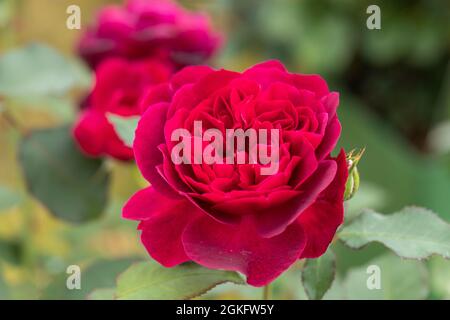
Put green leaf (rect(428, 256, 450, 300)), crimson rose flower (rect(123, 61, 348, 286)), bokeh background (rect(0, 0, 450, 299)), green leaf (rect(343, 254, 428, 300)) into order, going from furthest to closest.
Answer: green leaf (rect(428, 256, 450, 300)) → bokeh background (rect(0, 0, 450, 299)) → green leaf (rect(343, 254, 428, 300)) → crimson rose flower (rect(123, 61, 348, 286))

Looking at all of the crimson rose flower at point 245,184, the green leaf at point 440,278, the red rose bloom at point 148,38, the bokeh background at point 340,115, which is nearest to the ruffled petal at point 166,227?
the crimson rose flower at point 245,184

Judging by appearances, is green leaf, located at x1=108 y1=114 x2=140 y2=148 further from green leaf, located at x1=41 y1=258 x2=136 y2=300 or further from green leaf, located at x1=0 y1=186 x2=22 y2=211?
green leaf, located at x1=0 y1=186 x2=22 y2=211

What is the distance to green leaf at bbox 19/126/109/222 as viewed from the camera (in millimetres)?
550

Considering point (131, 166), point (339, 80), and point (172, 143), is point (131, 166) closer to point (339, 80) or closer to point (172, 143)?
point (172, 143)

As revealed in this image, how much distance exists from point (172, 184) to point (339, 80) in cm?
200

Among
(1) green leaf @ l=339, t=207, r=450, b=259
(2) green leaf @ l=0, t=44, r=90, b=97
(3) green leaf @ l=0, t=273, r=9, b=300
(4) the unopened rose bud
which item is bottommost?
(3) green leaf @ l=0, t=273, r=9, b=300

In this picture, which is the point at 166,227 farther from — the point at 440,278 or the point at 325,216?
the point at 440,278

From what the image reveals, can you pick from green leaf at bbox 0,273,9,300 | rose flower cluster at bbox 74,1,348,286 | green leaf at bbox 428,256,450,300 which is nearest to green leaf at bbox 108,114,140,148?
rose flower cluster at bbox 74,1,348,286

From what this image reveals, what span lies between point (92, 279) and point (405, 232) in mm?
230

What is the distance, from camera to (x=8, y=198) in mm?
640

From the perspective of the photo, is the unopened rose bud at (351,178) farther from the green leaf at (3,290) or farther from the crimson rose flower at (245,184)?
the green leaf at (3,290)

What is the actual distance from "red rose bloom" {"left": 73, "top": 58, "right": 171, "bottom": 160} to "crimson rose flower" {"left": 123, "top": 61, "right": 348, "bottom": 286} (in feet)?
0.55

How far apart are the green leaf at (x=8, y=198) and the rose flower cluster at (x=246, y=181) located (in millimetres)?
313

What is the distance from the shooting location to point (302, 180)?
318 mm
